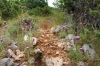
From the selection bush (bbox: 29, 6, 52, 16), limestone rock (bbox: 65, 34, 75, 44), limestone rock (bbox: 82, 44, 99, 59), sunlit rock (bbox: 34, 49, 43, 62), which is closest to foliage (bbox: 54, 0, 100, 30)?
limestone rock (bbox: 65, 34, 75, 44)

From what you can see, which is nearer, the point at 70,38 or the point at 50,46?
the point at 50,46

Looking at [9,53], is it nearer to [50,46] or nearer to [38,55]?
[38,55]

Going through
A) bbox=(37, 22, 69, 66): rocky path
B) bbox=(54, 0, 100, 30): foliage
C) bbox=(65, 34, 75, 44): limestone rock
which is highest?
bbox=(54, 0, 100, 30): foliage

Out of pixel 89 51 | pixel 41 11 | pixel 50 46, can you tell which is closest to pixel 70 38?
pixel 50 46

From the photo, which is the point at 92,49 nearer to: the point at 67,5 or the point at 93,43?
the point at 93,43

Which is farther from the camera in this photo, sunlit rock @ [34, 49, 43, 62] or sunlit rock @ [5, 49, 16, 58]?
sunlit rock @ [5, 49, 16, 58]

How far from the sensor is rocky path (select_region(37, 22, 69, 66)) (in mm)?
6021

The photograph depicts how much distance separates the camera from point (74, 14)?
765 cm

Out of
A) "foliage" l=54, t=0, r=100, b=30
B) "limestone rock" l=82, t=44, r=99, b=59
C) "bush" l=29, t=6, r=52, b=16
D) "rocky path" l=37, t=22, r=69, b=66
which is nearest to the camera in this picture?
"limestone rock" l=82, t=44, r=99, b=59

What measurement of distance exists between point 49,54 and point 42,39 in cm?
84

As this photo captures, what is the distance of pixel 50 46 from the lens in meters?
6.41

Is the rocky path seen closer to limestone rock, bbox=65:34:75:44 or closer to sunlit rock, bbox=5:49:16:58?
limestone rock, bbox=65:34:75:44

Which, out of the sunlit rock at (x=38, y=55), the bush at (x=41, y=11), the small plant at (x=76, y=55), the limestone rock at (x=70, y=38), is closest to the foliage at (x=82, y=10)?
Result: the limestone rock at (x=70, y=38)

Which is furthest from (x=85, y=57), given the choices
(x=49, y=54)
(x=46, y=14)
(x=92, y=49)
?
(x=46, y=14)
